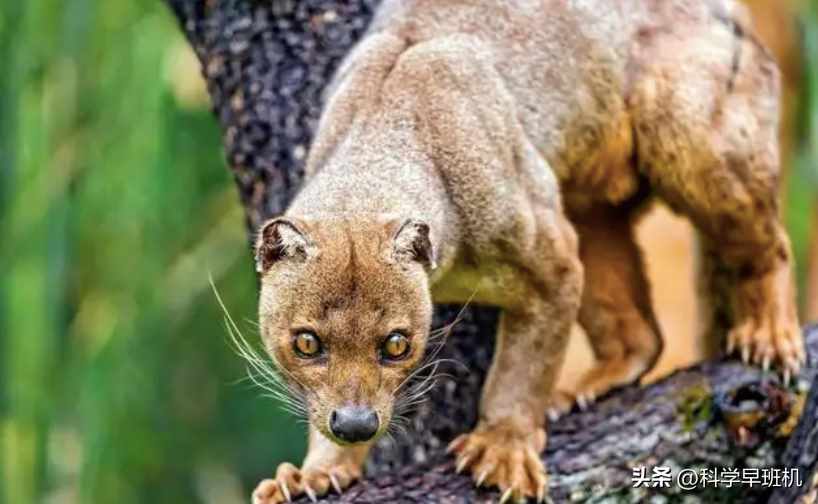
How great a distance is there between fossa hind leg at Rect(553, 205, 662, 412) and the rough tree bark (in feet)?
1.63

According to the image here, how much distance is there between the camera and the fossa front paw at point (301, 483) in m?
5.19

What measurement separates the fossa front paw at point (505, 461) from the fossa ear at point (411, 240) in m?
0.89

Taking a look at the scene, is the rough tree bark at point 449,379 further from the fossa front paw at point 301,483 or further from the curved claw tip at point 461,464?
the fossa front paw at point 301,483

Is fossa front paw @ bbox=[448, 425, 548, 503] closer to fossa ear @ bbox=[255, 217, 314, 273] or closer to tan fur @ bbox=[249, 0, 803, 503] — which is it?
tan fur @ bbox=[249, 0, 803, 503]

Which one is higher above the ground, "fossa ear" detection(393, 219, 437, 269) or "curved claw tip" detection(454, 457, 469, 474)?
"fossa ear" detection(393, 219, 437, 269)

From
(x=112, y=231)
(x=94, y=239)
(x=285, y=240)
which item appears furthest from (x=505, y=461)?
(x=94, y=239)

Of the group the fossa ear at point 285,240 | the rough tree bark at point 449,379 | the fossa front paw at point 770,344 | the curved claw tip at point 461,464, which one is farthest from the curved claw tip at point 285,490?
the fossa front paw at point 770,344

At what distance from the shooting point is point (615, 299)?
6.61m

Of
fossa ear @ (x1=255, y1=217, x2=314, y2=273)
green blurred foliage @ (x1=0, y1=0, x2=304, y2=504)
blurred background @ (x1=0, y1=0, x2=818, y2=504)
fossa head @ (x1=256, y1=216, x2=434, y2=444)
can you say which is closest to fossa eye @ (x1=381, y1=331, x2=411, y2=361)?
fossa head @ (x1=256, y1=216, x2=434, y2=444)

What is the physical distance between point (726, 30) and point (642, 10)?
0.37 metres

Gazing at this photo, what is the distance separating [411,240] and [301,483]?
1047 millimetres

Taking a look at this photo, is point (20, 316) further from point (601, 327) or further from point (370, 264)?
point (370, 264)

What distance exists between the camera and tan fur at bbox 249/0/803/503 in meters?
4.79

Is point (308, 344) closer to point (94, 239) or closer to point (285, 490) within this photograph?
point (285, 490)
